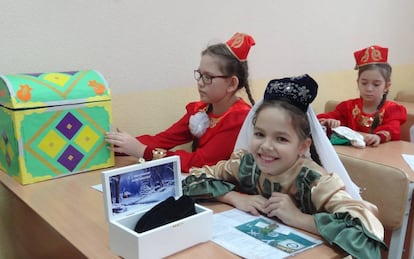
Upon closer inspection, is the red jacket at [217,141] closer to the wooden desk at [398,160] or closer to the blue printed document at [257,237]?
the blue printed document at [257,237]

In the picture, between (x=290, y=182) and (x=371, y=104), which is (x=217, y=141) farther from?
(x=371, y=104)

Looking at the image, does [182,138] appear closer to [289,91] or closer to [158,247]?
[289,91]

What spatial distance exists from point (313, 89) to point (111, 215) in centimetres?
67

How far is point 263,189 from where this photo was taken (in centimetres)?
133

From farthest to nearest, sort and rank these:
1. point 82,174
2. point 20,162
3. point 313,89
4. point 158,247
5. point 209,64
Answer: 1. point 209,64
2. point 82,174
3. point 20,162
4. point 313,89
5. point 158,247

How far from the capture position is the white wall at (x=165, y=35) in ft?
5.54

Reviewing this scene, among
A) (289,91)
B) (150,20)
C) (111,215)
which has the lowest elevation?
(111,215)

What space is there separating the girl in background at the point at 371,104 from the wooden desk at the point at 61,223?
1544 millimetres

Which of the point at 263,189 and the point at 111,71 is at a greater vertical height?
the point at 111,71

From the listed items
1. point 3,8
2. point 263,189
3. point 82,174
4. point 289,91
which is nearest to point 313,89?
point 289,91

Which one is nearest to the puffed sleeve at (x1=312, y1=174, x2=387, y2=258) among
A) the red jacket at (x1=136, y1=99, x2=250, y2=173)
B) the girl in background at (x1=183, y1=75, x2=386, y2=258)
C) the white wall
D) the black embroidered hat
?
the girl in background at (x1=183, y1=75, x2=386, y2=258)

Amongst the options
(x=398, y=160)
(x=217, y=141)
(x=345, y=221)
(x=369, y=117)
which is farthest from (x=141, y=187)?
(x=369, y=117)

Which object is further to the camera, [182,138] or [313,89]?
[182,138]

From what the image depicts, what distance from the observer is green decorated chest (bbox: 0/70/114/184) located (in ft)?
4.65
